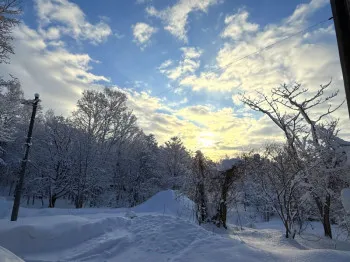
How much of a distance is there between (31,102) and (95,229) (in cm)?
798

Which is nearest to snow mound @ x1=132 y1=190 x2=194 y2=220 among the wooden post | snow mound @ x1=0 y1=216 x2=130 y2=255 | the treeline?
the treeline

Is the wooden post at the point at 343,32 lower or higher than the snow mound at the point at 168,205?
higher

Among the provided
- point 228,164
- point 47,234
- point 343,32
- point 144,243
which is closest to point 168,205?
point 228,164

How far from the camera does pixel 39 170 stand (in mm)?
29562

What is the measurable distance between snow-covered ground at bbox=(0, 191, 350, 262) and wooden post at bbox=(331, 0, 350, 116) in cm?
444

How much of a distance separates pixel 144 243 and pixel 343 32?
25.4 feet

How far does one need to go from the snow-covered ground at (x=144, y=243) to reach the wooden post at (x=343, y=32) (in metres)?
4.44

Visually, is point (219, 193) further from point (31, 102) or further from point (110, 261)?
point (31, 102)

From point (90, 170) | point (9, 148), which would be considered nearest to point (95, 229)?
point (90, 170)

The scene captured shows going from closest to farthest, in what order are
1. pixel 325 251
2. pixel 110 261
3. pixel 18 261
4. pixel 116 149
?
1. pixel 18 261
2. pixel 325 251
3. pixel 110 261
4. pixel 116 149

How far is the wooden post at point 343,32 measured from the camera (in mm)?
2633

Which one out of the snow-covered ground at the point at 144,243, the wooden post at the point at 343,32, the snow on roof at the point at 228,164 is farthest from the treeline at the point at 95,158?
the wooden post at the point at 343,32

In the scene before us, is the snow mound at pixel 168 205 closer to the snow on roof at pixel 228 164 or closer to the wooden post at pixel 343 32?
the snow on roof at pixel 228 164

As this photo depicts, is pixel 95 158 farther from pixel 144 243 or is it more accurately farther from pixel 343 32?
pixel 343 32
